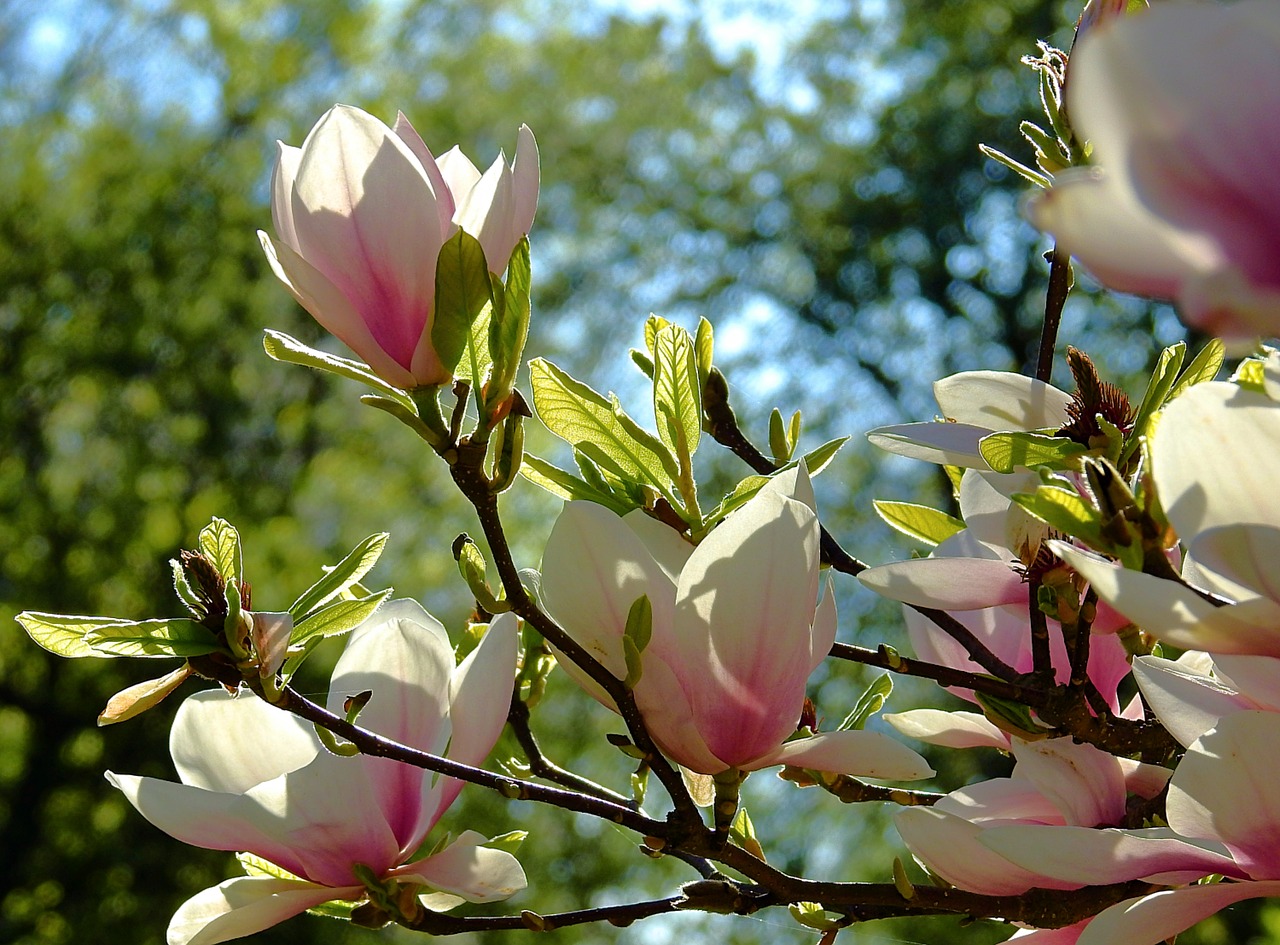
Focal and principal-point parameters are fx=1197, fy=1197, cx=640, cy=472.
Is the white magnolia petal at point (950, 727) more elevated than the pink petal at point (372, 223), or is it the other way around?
the pink petal at point (372, 223)

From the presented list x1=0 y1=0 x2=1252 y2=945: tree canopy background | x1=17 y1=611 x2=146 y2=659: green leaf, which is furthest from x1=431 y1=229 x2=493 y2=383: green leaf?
x1=0 y1=0 x2=1252 y2=945: tree canopy background

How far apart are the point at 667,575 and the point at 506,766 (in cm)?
15

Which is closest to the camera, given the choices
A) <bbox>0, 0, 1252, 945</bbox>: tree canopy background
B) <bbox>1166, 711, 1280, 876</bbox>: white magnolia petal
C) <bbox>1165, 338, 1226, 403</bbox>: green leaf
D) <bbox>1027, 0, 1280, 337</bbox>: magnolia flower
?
<bbox>1027, 0, 1280, 337</bbox>: magnolia flower

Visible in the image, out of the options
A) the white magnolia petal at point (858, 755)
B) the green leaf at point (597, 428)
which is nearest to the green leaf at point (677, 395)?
the green leaf at point (597, 428)

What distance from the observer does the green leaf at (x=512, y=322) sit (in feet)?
1.13

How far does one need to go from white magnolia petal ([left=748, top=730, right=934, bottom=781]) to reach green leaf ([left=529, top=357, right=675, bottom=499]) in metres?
0.10

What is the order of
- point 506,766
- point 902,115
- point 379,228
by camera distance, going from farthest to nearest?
point 902,115 → point 506,766 → point 379,228

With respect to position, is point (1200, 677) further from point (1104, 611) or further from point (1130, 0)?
point (1130, 0)

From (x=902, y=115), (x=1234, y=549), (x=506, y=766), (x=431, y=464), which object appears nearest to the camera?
(x=1234, y=549)

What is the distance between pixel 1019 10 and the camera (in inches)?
237

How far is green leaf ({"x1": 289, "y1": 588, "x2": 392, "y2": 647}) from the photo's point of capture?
0.35m

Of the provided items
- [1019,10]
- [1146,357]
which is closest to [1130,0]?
[1146,357]

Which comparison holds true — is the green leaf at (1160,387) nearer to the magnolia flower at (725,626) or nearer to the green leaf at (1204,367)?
the green leaf at (1204,367)

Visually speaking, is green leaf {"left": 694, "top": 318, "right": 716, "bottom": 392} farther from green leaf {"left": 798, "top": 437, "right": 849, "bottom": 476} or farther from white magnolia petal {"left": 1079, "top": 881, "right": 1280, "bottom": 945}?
white magnolia petal {"left": 1079, "top": 881, "right": 1280, "bottom": 945}
